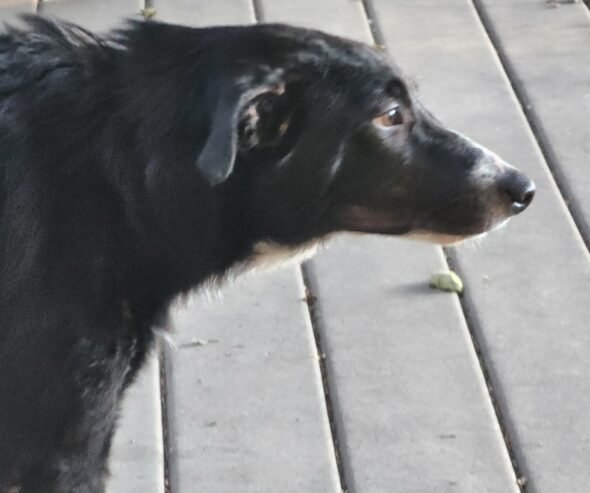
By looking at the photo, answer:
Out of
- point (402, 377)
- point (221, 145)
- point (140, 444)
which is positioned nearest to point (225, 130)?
point (221, 145)

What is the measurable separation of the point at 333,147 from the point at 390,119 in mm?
166

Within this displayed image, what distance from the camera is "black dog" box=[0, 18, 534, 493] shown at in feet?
9.19

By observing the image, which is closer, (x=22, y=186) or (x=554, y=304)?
(x=22, y=186)

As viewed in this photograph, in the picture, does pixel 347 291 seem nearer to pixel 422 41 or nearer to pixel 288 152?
pixel 288 152

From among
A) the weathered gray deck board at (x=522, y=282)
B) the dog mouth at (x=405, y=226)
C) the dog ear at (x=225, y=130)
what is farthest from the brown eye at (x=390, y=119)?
the weathered gray deck board at (x=522, y=282)

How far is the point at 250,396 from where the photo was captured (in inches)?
143

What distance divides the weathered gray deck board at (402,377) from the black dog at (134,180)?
28.8 inches

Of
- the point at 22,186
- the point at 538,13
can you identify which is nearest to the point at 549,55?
the point at 538,13

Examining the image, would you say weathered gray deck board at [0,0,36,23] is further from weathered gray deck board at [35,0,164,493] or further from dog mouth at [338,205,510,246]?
dog mouth at [338,205,510,246]

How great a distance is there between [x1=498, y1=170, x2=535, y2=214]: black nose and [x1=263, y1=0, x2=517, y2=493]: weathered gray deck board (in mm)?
638

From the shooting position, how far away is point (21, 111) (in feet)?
9.26

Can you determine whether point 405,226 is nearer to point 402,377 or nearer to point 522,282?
point 402,377

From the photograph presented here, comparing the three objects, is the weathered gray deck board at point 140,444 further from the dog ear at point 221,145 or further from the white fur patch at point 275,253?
the dog ear at point 221,145

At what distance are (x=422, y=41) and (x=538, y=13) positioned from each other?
0.57 m
